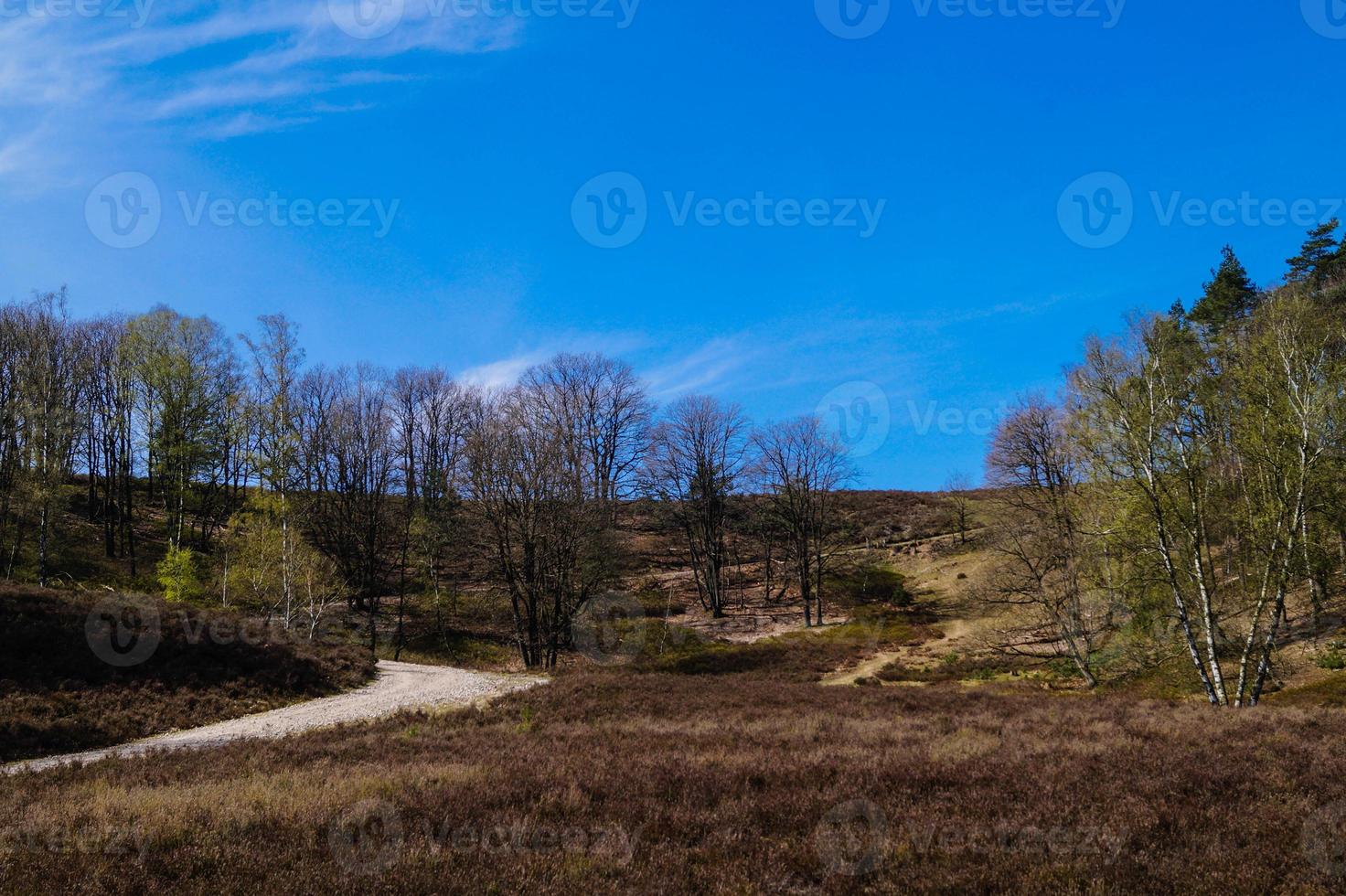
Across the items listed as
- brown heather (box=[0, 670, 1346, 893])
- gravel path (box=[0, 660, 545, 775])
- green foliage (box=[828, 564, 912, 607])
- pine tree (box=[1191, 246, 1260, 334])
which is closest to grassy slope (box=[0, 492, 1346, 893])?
brown heather (box=[0, 670, 1346, 893])

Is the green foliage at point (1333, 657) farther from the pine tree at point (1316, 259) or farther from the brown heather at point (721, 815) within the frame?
the pine tree at point (1316, 259)

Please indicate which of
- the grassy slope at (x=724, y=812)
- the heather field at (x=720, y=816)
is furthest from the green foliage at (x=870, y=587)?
the heather field at (x=720, y=816)

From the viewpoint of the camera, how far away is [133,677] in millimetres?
21297

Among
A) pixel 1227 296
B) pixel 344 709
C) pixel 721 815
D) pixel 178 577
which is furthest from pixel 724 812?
pixel 1227 296

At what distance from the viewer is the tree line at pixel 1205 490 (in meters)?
19.8

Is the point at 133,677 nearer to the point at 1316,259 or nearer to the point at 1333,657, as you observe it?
the point at 1333,657

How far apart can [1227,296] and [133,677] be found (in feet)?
228

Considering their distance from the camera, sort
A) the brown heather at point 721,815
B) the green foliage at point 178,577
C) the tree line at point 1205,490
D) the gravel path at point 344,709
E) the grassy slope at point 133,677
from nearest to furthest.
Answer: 1. the brown heather at point 721,815
2. the gravel path at point 344,709
3. the grassy slope at point 133,677
4. the tree line at point 1205,490
5. the green foliage at point 178,577

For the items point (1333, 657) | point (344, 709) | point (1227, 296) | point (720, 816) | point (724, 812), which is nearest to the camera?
point (720, 816)

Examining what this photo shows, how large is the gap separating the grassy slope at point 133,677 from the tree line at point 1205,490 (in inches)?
1044

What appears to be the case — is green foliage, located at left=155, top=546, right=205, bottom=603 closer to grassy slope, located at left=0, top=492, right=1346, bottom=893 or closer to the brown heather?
grassy slope, located at left=0, top=492, right=1346, bottom=893

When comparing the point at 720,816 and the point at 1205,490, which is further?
the point at 1205,490

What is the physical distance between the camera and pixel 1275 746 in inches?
447

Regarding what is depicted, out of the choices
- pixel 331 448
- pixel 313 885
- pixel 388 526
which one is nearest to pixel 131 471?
pixel 331 448
